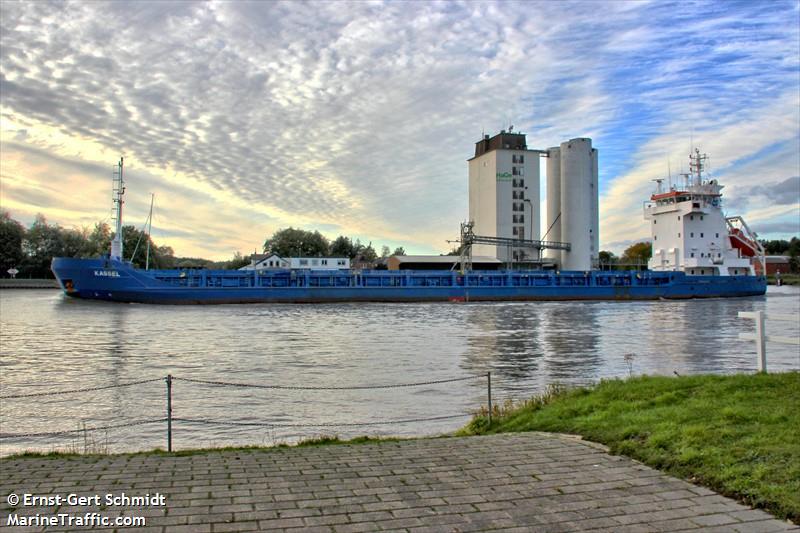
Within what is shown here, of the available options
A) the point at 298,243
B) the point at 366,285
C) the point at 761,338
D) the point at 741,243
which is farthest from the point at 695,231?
the point at 298,243

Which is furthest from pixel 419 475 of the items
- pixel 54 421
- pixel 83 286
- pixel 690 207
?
pixel 690 207

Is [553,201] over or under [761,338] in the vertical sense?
over

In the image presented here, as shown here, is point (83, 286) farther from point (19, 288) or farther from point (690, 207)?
point (690, 207)

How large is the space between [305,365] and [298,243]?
96.8 m

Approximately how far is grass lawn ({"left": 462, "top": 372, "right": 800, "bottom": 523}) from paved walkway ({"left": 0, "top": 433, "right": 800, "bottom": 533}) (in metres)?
0.22

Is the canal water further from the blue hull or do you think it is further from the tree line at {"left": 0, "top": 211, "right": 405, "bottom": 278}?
the tree line at {"left": 0, "top": 211, "right": 405, "bottom": 278}

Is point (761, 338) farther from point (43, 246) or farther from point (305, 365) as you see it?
point (43, 246)

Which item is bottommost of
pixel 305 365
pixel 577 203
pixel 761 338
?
pixel 305 365

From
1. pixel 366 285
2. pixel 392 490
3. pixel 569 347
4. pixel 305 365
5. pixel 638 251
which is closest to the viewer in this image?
pixel 392 490

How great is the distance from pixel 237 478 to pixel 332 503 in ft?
3.50

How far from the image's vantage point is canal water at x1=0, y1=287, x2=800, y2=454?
9.98 m

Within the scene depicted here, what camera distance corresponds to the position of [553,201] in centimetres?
7656

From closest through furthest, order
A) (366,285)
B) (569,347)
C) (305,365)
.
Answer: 1. (305,365)
2. (569,347)
3. (366,285)

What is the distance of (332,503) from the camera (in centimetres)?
436
